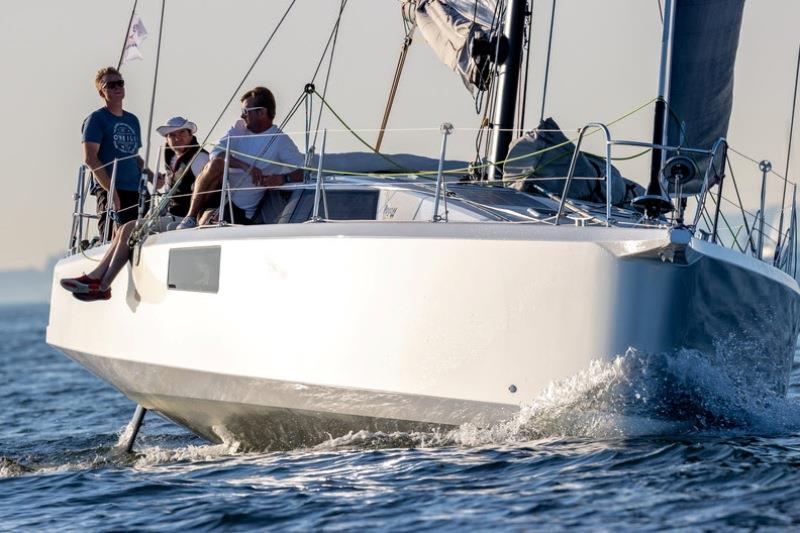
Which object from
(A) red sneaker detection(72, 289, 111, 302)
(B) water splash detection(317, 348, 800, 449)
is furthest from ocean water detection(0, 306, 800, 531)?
(A) red sneaker detection(72, 289, 111, 302)

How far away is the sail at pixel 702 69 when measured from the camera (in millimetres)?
8852

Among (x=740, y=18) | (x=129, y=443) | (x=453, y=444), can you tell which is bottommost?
(x=129, y=443)

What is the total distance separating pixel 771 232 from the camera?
30.5ft

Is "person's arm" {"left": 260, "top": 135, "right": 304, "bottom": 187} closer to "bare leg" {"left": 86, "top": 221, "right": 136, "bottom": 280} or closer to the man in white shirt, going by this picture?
the man in white shirt

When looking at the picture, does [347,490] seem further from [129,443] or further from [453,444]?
[129,443]

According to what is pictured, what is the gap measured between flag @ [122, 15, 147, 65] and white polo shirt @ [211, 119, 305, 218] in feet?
8.45

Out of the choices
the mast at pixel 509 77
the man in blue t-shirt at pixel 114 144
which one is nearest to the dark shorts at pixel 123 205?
the man in blue t-shirt at pixel 114 144

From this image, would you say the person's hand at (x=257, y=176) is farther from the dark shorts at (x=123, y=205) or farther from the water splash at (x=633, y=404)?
the water splash at (x=633, y=404)

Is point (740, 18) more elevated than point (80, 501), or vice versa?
point (740, 18)

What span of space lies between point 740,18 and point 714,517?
5062 mm

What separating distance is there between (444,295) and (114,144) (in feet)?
13.0

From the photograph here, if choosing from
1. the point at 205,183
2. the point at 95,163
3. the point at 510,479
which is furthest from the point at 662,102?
the point at 95,163

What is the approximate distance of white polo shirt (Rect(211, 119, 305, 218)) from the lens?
8703 mm

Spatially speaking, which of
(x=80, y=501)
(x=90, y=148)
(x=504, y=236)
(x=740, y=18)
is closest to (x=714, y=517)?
(x=504, y=236)
